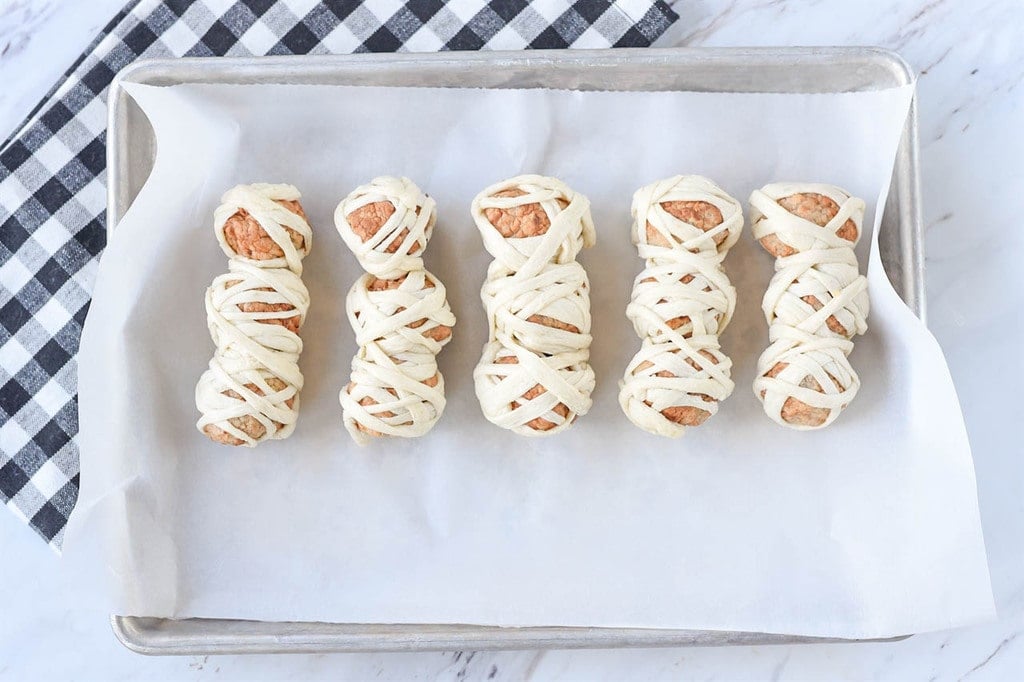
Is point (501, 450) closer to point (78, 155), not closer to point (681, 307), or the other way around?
point (681, 307)

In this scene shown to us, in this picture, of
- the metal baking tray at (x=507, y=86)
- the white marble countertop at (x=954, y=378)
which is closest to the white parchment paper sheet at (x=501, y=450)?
the metal baking tray at (x=507, y=86)

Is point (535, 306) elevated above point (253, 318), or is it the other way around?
point (253, 318)

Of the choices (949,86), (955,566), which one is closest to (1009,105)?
(949,86)

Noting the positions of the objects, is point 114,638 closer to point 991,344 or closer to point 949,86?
point 991,344

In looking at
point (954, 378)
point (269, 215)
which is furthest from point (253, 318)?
point (954, 378)

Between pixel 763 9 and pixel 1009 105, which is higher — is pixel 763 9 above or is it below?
above

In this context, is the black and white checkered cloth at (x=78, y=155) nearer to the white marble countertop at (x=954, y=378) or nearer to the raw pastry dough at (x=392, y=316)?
the white marble countertop at (x=954, y=378)
